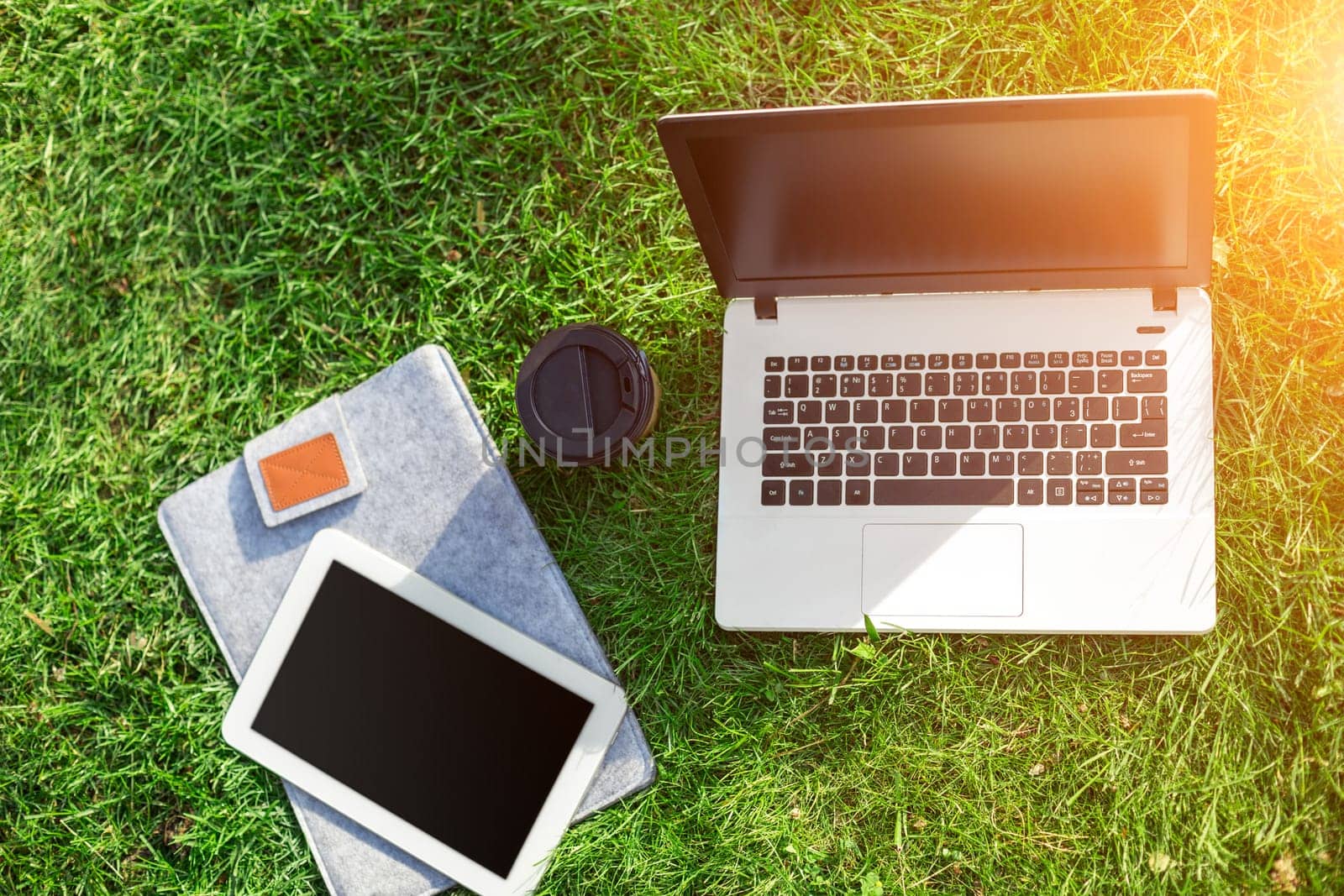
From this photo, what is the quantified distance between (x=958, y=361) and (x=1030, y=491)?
0.19m

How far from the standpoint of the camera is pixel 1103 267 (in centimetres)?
118

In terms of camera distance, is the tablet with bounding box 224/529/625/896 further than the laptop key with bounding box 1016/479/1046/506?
Yes

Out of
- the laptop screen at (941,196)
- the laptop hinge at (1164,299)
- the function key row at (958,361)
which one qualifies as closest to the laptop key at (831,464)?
the function key row at (958,361)

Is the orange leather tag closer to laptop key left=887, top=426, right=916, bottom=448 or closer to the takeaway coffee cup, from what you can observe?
the takeaway coffee cup

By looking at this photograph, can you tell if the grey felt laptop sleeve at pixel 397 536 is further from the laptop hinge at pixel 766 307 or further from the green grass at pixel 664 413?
the laptop hinge at pixel 766 307

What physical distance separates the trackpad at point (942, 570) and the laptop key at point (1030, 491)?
0.04 metres

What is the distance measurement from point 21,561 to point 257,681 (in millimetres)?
512

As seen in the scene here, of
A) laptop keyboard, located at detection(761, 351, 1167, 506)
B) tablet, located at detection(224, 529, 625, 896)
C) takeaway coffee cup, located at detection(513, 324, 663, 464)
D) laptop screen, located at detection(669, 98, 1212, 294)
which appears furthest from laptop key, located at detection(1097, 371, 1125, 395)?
tablet, located at detection(224, 529, 625, 896)

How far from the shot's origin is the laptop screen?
3.18ft

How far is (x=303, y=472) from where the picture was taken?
61.6 inches

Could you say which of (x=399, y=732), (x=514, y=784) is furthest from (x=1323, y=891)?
(x=399, y=732)

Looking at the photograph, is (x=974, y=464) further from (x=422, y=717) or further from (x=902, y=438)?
(x=422, y=717)

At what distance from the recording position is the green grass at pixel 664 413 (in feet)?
4.58

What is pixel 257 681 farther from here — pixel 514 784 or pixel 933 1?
pixel 933 1
